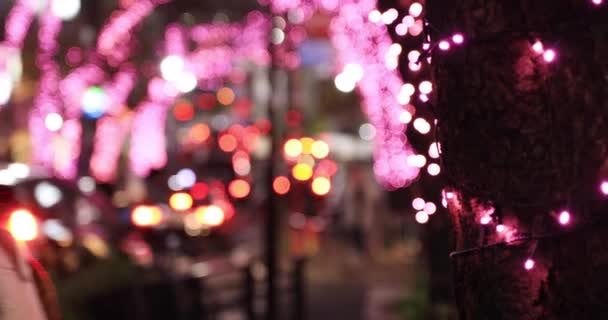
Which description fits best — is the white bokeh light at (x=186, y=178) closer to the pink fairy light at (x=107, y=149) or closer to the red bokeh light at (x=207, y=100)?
the pink fairy light at (x=107, y=149)

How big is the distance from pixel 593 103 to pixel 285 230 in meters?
16.9

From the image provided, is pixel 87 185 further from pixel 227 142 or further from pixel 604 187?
pixel 604 187

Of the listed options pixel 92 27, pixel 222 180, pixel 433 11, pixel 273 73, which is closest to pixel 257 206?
pixel 222 180

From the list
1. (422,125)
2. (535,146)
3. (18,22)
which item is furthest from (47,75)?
(535,146)

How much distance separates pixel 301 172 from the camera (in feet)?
81.1

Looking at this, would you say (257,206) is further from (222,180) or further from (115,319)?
(115,319)

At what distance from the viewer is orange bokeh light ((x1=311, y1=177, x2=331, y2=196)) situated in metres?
24.9

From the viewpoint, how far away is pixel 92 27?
2202 centimetres

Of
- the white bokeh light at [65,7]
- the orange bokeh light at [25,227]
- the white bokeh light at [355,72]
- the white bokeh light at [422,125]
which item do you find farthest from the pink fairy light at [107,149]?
the white bokeh light at [422,125]

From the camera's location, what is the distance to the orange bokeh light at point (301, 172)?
2453 cm

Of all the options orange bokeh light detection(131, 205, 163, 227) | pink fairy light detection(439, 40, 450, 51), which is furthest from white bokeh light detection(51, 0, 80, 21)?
pink fairy light detection(439, 40, 450, 51)

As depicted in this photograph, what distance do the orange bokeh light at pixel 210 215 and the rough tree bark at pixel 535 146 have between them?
14946mm

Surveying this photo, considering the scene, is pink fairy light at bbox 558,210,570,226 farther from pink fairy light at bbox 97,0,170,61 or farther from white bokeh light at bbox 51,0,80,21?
white bokeh light at bbox 51,0,80,21

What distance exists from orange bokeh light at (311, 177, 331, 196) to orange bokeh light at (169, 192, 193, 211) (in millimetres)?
5156
